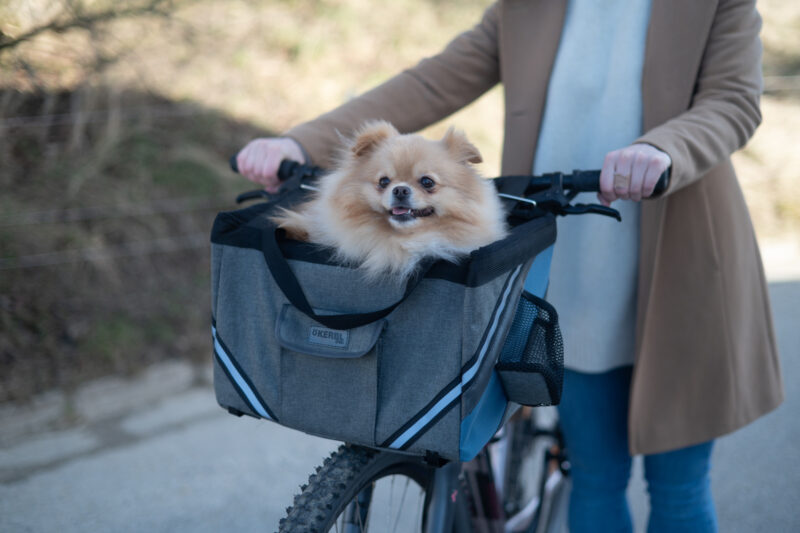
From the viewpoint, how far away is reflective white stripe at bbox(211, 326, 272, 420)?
127 centimetres

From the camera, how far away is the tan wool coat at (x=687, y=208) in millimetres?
1594

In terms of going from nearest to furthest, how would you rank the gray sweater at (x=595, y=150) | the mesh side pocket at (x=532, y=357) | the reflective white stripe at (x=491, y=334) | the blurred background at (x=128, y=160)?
the reflective white stripe at (x=491, y=334) < the mesh side pocket at (x=532, y=357) < the gray sweater at (x=595, y=150) < the blurred background at (x=128, y=160)

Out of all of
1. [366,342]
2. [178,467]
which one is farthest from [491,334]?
[178,467]

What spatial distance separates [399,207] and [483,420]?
0.47 meters

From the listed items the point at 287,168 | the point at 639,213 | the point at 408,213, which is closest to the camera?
the point at 408,213

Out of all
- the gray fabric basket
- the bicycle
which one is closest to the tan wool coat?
the bicycle

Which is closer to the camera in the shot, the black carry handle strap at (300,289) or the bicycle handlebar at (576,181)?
the black carry handle strap at (300,289)

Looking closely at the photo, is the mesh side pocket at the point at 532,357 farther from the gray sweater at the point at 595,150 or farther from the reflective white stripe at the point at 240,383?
the gray sweater at the point at 595,150

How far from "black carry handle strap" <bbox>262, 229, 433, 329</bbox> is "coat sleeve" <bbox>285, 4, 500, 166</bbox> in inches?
25.5

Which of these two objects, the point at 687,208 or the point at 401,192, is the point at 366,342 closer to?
the point at 401,192

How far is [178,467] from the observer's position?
3205mm

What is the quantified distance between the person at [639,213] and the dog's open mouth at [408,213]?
44 centimetres

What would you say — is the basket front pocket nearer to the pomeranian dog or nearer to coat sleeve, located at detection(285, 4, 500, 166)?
the pomeranian dog

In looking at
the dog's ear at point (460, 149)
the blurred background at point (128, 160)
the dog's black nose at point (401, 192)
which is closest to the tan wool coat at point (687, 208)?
the dog's ear at point (460, 149)
